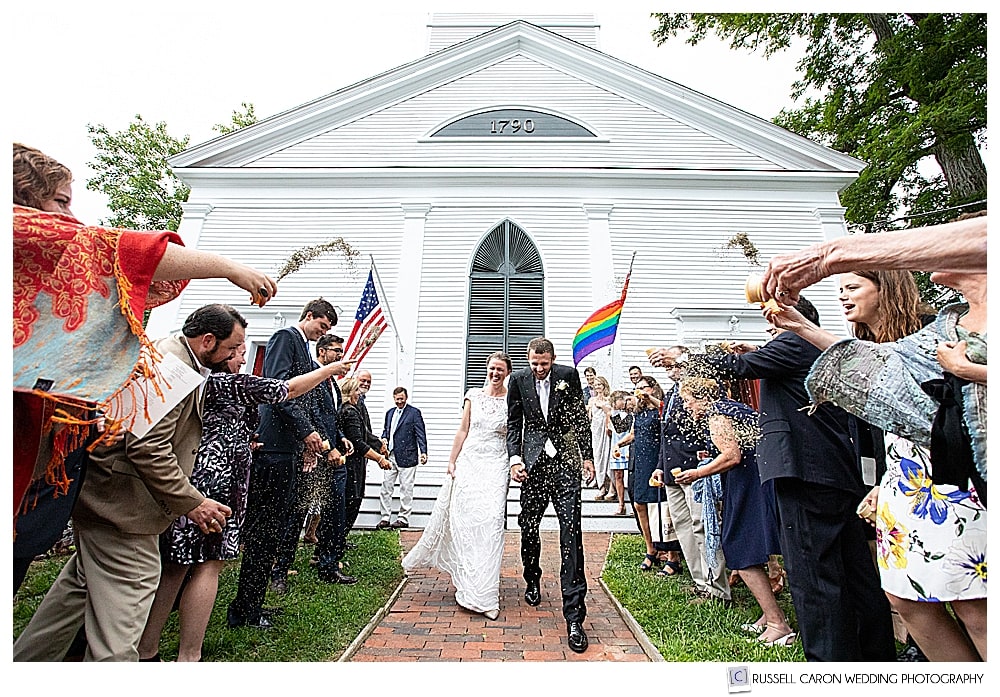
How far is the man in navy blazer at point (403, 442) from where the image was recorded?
453 cm

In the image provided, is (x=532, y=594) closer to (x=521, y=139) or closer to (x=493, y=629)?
(x=493, y=629)

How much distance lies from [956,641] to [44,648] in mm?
2759

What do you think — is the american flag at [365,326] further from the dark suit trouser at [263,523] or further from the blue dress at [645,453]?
the blue dress at [645,453]

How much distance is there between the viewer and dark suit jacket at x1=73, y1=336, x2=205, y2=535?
1.72m

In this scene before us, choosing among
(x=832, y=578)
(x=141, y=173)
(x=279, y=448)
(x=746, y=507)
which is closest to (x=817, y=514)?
(x=832, y=578)

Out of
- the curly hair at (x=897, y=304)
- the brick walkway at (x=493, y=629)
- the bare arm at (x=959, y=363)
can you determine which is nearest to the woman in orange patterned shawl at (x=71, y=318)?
the brick walkway at (x=493, y=629)

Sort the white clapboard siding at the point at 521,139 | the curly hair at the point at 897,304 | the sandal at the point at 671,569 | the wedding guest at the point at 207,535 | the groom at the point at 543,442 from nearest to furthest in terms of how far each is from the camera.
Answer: the curly hair at the point at 897,304
the wedding guest at the point at 207,535
the groom at the point at 543,442
the sandal at the point at 671,569
the white clapboard siding at the point at 521,139

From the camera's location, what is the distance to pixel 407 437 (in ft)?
15.0

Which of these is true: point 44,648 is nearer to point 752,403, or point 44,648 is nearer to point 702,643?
point 702,643

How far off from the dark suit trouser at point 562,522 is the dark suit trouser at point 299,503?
47.6 inches

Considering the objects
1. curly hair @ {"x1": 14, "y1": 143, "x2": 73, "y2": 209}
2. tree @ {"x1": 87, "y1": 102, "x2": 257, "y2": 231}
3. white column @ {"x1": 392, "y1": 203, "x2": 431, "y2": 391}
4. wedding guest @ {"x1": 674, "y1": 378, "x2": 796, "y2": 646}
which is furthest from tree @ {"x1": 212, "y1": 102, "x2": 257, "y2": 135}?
wedding guest @ {"x1": 674, "y1": 378, "x2": 796, "y2": 646}

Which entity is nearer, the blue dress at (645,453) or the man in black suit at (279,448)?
the man in black suit at (279,448)

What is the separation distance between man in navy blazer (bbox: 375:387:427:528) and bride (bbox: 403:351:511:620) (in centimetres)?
124

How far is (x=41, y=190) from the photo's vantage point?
5.46 feet
